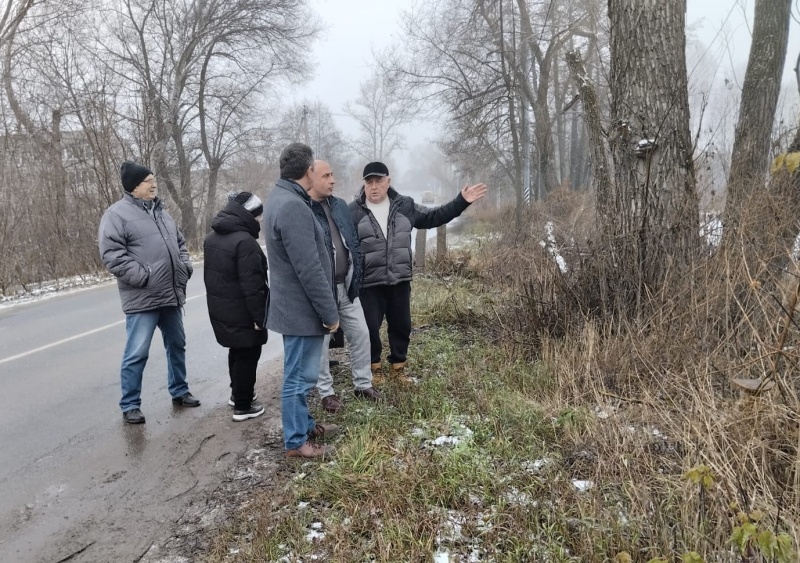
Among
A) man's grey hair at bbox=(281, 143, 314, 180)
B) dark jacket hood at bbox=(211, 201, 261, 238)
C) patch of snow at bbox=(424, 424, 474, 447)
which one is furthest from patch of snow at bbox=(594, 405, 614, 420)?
dark jacket hood at bbox=(211, 201, 261, 238)

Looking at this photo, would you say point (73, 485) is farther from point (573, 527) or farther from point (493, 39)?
point (493, 39)

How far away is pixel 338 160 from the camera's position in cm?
5862

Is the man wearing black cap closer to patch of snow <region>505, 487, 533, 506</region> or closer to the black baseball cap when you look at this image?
the black baseball cap

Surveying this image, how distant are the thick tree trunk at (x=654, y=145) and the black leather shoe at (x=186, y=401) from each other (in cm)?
378

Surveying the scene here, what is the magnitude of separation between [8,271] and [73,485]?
405 inches

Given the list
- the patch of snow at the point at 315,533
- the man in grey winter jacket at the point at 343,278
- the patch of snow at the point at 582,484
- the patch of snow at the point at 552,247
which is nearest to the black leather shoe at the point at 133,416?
the man in grey winter jacket at the point at 343,278

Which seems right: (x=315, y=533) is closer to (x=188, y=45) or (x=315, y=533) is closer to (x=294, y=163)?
(x=294, y=163)

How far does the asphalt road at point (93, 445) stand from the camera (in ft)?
9.56

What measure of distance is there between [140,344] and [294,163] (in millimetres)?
1952

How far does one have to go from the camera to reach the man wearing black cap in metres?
4.63

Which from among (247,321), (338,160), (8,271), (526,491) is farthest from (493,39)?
(338,160)

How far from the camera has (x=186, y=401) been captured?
4.66 m

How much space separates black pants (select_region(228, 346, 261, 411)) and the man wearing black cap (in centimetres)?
106

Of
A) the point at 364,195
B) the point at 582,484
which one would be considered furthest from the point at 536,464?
the point at 364,195
